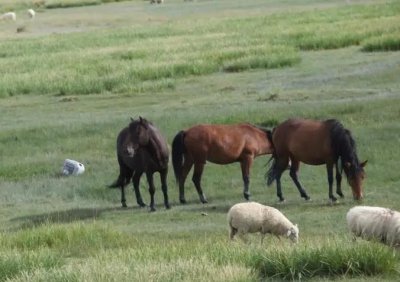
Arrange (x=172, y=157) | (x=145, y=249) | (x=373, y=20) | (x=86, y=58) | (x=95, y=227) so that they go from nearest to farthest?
1. (x=145, y=249)
2. (x=95, y=227)
3. (x=172, y=157)
4. (x=86, y=58)
5. (x=373, y=20)

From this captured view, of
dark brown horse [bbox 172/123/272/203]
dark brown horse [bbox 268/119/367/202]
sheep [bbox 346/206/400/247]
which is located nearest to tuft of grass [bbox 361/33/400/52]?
dark brown horse [bbox 172/123/272/203]

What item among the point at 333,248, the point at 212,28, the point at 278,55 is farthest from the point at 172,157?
the point at 212,28

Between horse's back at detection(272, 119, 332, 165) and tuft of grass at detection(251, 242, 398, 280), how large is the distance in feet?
24.4

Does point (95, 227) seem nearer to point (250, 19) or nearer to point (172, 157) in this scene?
point (172, 157)

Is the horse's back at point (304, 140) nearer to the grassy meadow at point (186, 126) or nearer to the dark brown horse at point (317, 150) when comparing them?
the dark brown horse at point (317, 150)

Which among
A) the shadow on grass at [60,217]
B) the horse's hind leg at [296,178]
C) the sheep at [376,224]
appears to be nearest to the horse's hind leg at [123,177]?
the shadow on grass at [60,217]

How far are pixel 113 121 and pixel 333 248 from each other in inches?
590

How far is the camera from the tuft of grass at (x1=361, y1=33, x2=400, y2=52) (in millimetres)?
36188

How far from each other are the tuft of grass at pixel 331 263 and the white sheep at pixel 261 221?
8.69ft

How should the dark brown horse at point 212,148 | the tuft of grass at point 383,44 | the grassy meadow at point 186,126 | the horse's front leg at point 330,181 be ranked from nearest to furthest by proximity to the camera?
the grassy meadow at point 186,126
the horse's front leg at point 330,181
the dark brown horse at point 212,148
the tuft of grass at point 383,44

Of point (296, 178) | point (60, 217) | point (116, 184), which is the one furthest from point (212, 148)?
point (60, 217)

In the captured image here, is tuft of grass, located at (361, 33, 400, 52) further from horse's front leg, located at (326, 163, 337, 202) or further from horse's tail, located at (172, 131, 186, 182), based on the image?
horse's front leg, located at (326, 163, 337, 202)

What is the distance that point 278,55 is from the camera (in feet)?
117

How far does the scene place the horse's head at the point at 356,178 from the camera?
17.3 meters
